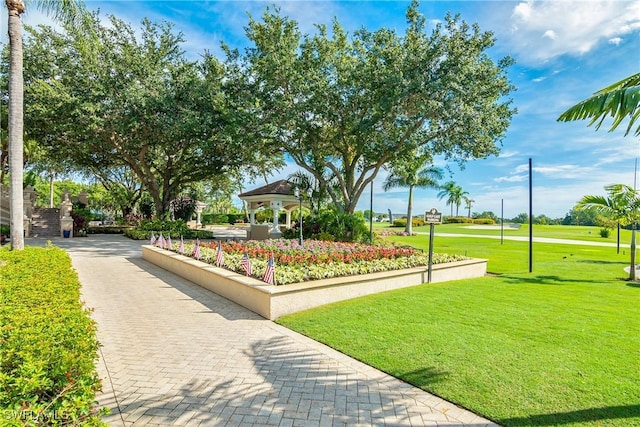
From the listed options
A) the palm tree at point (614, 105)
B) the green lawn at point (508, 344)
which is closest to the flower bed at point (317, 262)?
the green lawn at point (508, 344)

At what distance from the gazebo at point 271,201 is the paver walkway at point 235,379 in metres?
14.9

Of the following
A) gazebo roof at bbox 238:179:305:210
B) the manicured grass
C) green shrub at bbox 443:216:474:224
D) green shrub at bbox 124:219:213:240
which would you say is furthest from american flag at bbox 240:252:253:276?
green shrub at bbox 443:216:474:224

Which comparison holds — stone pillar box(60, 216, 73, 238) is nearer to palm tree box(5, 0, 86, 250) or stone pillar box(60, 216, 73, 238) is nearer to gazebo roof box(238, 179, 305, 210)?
gazebo roof box(238, 179, 305, 210)

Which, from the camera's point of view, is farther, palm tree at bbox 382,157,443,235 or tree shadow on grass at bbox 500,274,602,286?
palm tree at bbox 382,157,443,235

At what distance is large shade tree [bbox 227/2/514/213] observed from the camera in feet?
57.5

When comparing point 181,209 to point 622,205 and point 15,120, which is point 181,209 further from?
point 622,205

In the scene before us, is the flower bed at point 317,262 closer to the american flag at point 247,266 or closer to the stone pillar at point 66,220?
the american flag at point 247,266

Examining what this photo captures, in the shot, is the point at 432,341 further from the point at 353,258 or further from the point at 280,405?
the point at 353,258

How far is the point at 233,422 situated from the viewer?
11.5ft

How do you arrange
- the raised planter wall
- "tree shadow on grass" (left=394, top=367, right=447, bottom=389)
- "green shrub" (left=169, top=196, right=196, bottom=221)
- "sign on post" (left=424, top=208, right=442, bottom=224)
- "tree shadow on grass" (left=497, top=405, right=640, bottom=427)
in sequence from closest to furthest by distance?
"tree shadow on grass" (left=497, top=405, right=640, bottom=427) → "tree shadow on grass" (left=394, top=367, right=447, bottom=389) → the raised planter wall → "sign on post" (left=424, top=208, right=442, bottom=224) → "green shrub" (left=169, top=196, right=196, bottom=221)

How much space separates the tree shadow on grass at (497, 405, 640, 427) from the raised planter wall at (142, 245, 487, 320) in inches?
174

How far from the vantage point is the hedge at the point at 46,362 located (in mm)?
2291

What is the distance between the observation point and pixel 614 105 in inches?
152

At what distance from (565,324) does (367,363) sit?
400 cm
